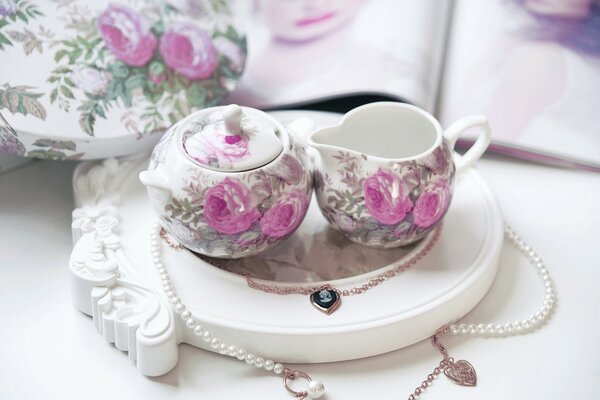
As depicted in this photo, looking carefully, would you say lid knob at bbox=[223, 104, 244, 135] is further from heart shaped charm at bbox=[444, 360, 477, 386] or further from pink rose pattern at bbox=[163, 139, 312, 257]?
heart shaped charm at bbox=[444, 360, 477, 386]

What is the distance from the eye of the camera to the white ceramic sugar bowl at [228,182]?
78cm

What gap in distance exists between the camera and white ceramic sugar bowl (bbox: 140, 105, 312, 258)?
78cm

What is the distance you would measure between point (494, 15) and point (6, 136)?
0.81 meters

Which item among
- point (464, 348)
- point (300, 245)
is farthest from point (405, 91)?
point (464, 348)

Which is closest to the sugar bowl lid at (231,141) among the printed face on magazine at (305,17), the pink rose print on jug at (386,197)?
the pink rose print on jug at (386,197)

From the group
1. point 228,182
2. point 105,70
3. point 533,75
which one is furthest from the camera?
point 533,75

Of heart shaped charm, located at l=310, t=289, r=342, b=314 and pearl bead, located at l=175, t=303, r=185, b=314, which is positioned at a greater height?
pearl bead, located at l=175, t=303, r=185, b=314

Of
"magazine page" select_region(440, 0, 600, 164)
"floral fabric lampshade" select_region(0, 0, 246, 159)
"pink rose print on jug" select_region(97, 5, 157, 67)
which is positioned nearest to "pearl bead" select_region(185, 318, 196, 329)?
"floral fabric lampshade" select_region(0, 0, 246, 159)

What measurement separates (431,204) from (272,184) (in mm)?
196

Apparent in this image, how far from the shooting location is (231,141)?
792 mm

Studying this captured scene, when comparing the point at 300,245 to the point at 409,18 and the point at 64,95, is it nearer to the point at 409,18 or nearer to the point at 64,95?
the point at 64,95

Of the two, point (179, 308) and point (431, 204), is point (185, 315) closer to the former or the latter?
point (179, 308)

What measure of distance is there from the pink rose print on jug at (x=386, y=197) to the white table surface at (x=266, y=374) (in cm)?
16

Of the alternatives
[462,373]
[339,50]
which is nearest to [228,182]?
[462,373]
